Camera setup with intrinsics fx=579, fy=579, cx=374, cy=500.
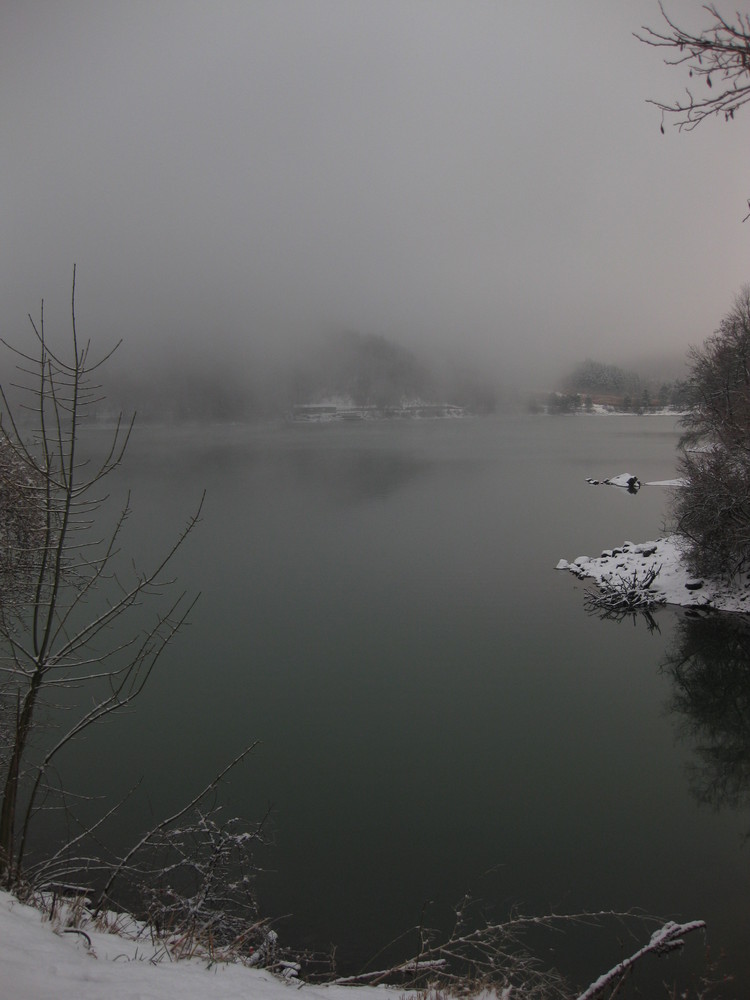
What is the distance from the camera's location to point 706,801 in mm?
9375

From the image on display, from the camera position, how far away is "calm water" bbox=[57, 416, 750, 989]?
7.42m

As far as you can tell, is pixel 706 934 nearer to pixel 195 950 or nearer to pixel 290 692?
pixel 195 950

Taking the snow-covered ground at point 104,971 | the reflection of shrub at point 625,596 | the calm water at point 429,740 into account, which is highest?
the snow-covered ground at point 104,971

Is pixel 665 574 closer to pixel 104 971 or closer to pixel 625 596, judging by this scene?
pixel 625 596

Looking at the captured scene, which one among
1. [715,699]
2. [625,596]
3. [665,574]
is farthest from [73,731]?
[665,574]

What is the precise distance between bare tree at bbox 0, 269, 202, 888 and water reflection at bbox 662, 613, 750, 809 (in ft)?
31.0

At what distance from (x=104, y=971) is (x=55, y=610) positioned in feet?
20.9

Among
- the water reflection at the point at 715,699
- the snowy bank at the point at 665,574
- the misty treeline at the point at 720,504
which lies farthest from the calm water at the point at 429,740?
the misty treeline at the point at 720,504

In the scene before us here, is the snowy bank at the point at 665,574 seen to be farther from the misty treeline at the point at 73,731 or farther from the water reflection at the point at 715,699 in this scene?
the misty treeline at the point at 73,731

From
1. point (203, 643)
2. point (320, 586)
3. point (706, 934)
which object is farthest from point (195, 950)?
point (320, 586)

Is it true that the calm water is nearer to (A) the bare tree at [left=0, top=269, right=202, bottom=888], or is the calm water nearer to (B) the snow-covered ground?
(A) the bare tree at [left=0, top=269, right=202, bottom=888]

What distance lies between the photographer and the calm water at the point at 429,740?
7418 mm

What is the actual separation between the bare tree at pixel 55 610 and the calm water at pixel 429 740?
4.14 feet

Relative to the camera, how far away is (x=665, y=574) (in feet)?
63.9
